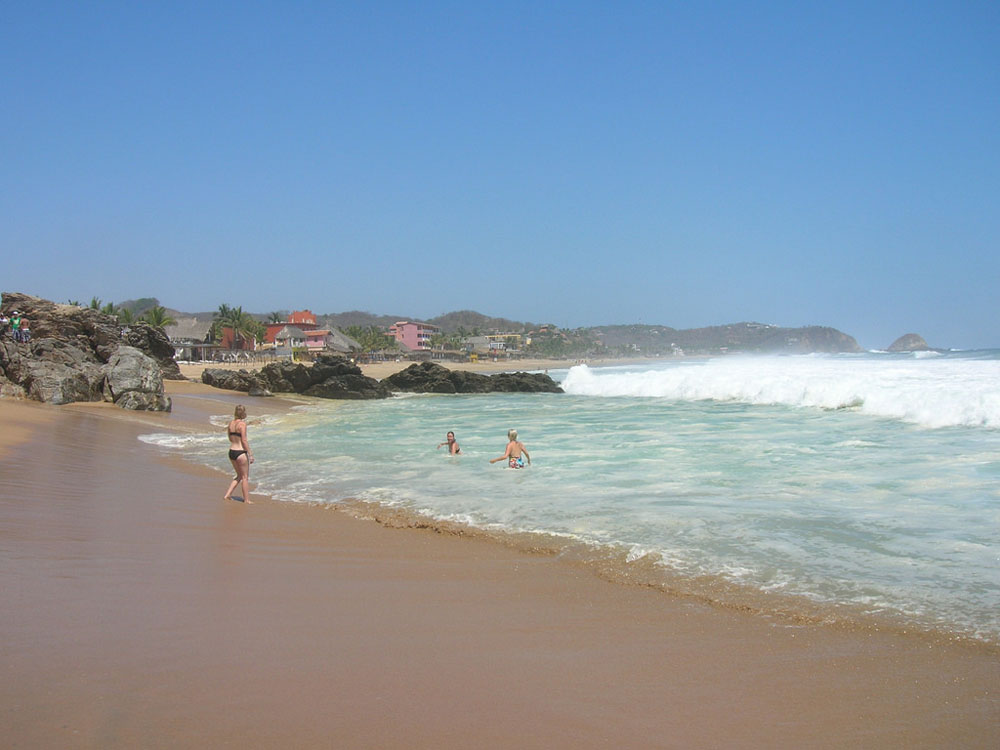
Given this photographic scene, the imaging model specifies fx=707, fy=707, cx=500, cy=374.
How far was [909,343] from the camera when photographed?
13350cm

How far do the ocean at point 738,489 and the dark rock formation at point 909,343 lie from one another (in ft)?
414

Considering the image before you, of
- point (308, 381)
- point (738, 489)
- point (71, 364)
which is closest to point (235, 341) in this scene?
point (308, 381)

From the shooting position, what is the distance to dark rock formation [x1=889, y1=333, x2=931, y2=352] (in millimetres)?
130625

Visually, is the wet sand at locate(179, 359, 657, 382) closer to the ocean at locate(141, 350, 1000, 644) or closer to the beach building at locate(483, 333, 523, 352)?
the ocean at locate(141, 350, 1000, 644)

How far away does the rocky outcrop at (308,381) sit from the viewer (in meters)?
32.1

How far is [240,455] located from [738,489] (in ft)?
20.5

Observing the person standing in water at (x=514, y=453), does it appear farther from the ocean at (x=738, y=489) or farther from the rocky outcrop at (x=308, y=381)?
the rocky outcrop at (x=308, y=381)

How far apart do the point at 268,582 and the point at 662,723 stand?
2.98m

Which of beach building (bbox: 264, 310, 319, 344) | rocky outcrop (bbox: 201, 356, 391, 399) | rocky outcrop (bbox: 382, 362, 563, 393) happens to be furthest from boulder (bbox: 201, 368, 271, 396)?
beach building (bbox: 264, 310, 319, 344)

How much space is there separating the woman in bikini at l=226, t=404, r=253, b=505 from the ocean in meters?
0.74

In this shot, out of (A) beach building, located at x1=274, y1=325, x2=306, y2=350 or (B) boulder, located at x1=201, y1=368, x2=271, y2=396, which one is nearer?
(B) boulder, located at x1=201, y1=368, x2=271, y2=396

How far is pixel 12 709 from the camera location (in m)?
2.87

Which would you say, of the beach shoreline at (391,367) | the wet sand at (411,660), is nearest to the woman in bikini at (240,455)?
the wet sand at (411,660)

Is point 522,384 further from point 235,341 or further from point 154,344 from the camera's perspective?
point 235,341
